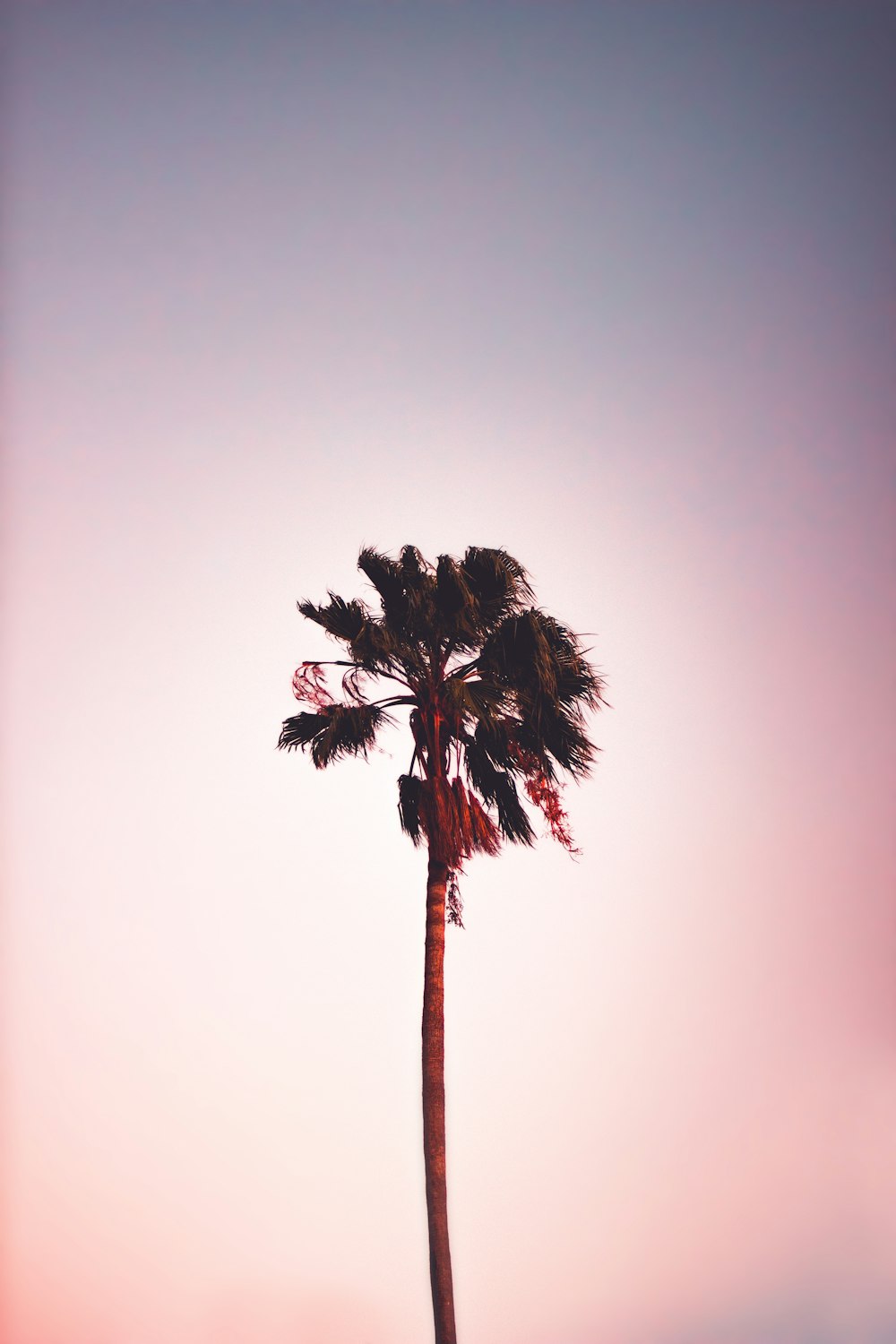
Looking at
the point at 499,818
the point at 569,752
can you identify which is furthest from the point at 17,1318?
the point at 569,752

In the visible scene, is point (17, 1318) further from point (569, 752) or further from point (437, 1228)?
point (569, 752)

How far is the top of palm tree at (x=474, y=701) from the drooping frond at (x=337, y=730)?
0.01 meters

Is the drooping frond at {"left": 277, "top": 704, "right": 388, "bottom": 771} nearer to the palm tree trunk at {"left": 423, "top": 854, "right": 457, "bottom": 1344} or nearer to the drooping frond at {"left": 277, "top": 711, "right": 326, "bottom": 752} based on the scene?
the drooping frond at {"left": 277, "top": 711, "right": 326, "bottom": 752}

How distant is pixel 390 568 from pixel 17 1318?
32.6ft

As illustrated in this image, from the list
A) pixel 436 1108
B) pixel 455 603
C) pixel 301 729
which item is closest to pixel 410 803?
pixel 301 729

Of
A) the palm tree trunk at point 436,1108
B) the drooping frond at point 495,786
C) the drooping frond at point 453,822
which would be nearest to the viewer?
the palm tree trunk at point 436,1108

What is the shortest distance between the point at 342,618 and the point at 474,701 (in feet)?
5.00

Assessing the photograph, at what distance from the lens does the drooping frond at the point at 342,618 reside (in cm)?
968

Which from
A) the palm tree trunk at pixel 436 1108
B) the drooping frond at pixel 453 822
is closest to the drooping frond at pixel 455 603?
the drooping frond at pixel 453 822

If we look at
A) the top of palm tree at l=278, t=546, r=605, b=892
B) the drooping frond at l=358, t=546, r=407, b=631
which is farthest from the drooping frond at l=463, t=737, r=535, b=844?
the drooping frond at l=358, t=546, r=407, b=631

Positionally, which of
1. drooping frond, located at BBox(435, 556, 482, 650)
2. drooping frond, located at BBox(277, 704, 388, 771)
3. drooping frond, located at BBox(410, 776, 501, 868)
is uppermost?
drooping frond, located at BBox(435, 556, 482, 650)

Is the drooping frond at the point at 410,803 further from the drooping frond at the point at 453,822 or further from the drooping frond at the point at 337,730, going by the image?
the drooping frond at the point at 337,730

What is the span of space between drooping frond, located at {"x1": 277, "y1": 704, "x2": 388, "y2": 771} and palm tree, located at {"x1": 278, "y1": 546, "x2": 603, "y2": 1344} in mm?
11

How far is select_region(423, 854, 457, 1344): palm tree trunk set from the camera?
823 centimetres
